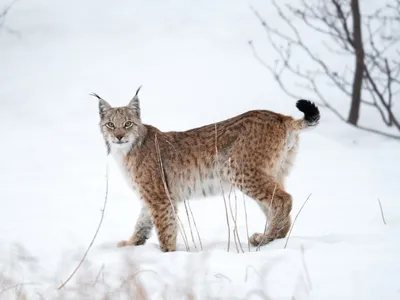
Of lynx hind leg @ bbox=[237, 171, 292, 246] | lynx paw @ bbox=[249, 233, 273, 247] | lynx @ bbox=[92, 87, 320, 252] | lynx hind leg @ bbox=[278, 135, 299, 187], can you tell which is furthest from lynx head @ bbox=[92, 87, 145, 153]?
lynx paw @ bbox=[249, 233, 273, 247]

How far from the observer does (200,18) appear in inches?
638

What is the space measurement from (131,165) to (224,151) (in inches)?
31.6

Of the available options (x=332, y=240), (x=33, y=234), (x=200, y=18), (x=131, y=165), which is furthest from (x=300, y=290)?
(x=200, y=18)

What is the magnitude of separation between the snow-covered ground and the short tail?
0.91 meters

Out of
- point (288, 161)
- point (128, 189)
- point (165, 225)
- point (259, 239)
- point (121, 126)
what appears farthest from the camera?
point (128, 189)

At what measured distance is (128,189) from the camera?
365 inches

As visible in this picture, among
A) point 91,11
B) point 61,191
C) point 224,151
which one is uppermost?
point 91,11

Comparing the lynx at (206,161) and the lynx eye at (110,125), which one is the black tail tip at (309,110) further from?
the lynx eye at (110,125)

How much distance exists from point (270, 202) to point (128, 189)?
4025 mm

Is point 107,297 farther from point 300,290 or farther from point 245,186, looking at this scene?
point 245,186

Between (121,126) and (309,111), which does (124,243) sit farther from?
(309,111)

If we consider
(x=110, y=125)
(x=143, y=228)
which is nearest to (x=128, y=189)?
(x=143, y=228)

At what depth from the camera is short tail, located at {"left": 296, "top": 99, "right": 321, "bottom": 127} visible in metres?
5.48

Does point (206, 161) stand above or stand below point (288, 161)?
above
